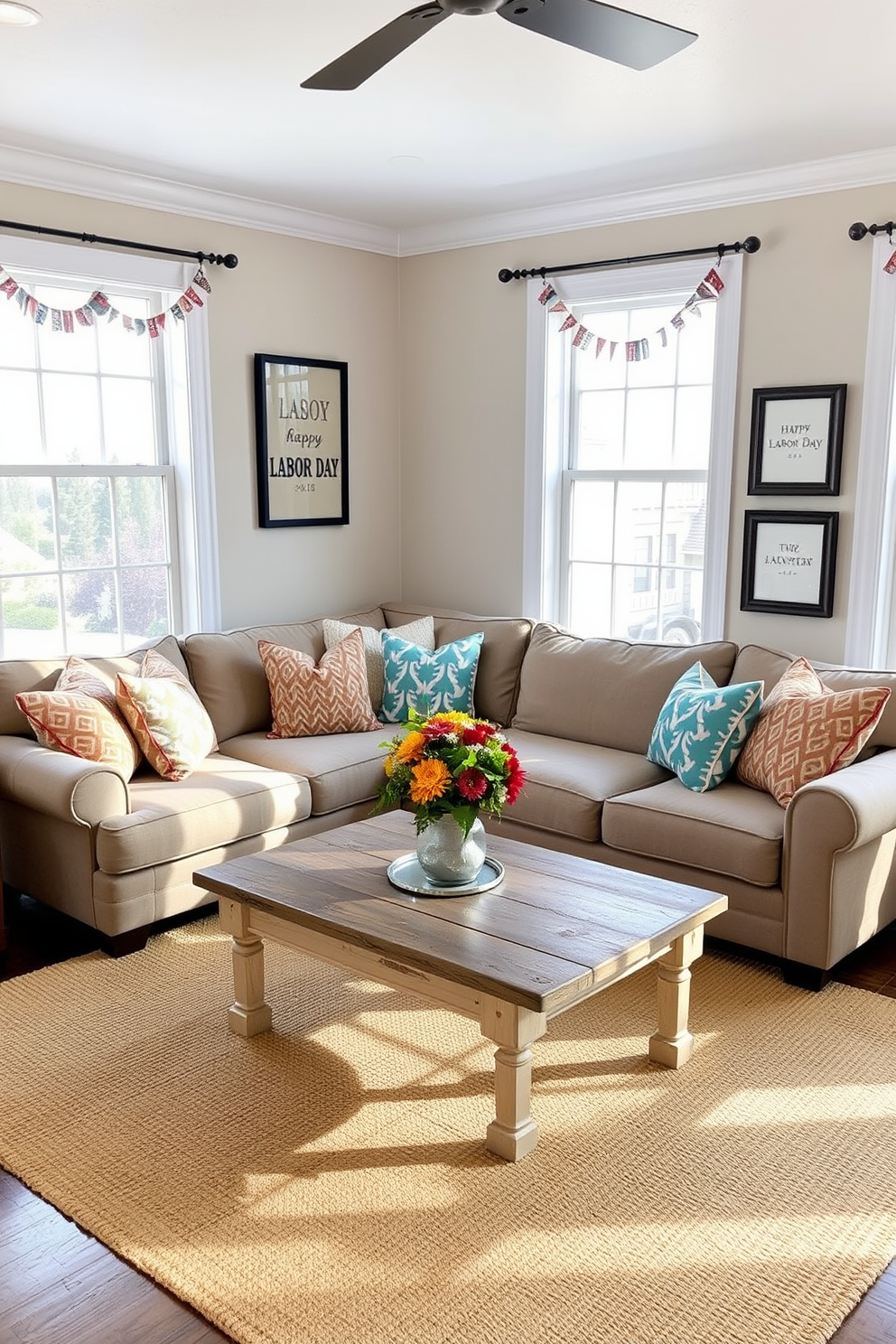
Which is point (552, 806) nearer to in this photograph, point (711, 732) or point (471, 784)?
point (711, 732)

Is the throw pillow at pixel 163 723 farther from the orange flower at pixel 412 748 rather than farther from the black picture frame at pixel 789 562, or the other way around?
the black picture frame at pixel 789 562

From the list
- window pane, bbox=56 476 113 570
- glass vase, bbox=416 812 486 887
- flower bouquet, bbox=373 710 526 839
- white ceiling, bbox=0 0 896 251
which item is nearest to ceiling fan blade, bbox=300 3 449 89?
white ceiling, bbox=0 0 896 251

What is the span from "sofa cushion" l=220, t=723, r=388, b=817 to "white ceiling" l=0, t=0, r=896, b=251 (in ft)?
6.95

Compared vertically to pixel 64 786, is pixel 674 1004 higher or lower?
lower

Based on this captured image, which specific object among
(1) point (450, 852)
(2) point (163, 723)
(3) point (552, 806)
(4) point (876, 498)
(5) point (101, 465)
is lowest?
(3) point (552, 806)

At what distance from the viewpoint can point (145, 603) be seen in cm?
462

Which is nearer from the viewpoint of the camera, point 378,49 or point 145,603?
point 378,49

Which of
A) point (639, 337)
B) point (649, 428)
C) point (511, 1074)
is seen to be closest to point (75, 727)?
point (511, 1074)

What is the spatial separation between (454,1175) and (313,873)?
0.86m

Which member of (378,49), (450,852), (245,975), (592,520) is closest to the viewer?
(378,49)

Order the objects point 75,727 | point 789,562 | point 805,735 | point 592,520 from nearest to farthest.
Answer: point 805,735 < point 75,727 < point 789,562 < point 592,520

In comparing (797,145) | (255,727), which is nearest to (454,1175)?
(255,727)

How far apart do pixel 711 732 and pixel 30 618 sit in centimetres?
258

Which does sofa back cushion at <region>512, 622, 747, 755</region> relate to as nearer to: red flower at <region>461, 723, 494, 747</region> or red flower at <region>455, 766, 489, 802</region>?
red flower at <region>461, 723, 494, 747</region>
